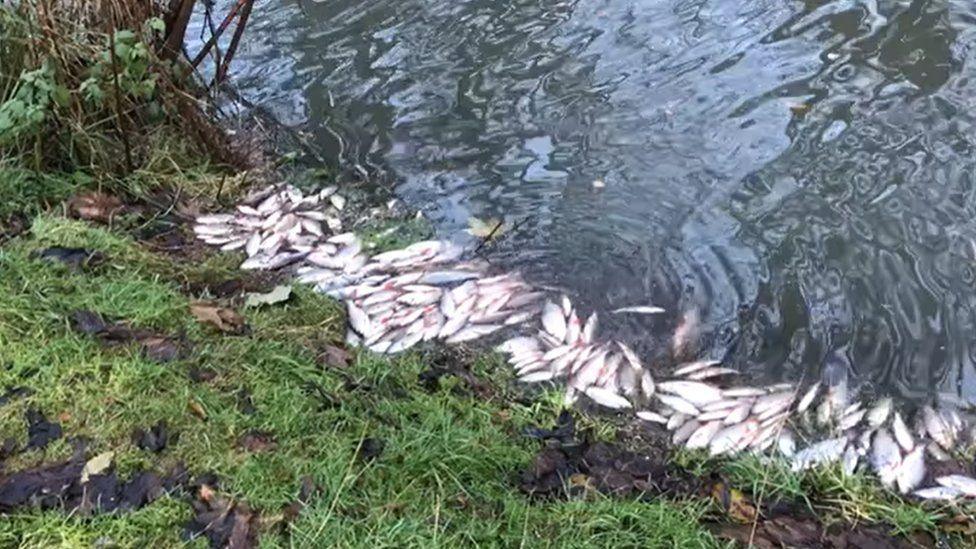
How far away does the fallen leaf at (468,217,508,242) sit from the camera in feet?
15.9

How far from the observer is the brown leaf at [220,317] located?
3816mm

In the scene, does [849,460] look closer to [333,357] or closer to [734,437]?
[734,437]

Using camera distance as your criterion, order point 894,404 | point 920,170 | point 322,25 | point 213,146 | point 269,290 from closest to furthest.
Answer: point 894,404
point 269,290
point 920,170
point 213,146
point 322,25

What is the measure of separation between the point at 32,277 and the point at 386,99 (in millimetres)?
2649

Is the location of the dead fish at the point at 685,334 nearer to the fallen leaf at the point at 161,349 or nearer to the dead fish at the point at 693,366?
the dead fish at the point at 693,366

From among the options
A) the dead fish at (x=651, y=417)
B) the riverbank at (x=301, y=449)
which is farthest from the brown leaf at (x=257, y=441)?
the dead fish at (x=651, y=417)

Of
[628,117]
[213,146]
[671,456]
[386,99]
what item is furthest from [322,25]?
[671,456]

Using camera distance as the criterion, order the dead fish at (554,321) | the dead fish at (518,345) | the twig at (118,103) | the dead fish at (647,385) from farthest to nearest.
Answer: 1. the twig at (118,103)
2. the dead fish at (554,321)
3. the dead fish at (518,345)
4. the dead fish at (647,385)

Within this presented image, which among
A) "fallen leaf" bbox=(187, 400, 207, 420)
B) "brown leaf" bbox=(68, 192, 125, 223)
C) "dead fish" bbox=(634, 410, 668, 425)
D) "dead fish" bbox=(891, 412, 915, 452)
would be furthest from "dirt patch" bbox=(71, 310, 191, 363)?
"dead fish" bbox=(891, 412, 915, 452)

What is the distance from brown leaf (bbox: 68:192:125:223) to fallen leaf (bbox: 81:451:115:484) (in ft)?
6.15

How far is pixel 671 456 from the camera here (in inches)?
137

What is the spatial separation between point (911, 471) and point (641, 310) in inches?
50.6

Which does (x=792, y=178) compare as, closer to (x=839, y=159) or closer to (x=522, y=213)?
(x=839, y=159)

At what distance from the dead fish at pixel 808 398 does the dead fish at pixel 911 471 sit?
1.30ft
